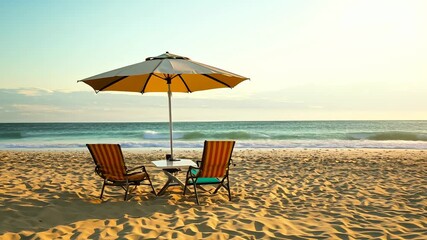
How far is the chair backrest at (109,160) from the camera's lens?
491cm

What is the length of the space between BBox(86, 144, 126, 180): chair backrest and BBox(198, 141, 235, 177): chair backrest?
111cm

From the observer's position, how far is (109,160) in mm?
4973

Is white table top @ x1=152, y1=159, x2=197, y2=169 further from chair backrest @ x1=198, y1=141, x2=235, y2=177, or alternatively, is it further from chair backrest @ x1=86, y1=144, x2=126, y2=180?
chair backrest @ x1=86, y1=144, x2=126, y2=180

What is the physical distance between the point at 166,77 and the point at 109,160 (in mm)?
1764

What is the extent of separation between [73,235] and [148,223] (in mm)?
784

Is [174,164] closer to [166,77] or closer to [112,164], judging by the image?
[112,164]

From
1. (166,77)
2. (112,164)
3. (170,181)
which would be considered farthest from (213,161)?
(166,77)

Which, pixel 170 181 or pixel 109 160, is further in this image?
pixel 170 181

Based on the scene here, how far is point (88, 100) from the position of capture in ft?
130

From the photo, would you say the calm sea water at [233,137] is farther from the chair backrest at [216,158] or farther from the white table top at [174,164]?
the chair backrest at [216,158]

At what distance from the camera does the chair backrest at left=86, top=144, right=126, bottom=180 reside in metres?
4.91

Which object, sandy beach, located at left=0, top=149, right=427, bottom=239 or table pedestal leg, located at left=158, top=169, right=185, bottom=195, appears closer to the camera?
sandy beach, located at left=0, top=149, right=427, bottom=239

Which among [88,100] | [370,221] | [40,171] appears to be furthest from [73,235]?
[88,100]

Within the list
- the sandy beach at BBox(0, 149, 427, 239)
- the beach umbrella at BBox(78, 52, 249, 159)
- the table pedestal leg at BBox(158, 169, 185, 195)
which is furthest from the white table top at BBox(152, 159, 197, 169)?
the sandy beach at BBox(0, 149, 427, 239)
